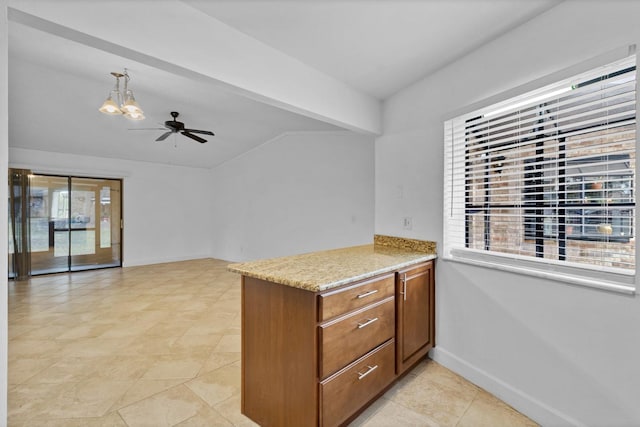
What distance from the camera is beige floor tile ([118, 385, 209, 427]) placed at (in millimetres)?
1761

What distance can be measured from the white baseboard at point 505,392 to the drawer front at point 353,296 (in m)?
0.91

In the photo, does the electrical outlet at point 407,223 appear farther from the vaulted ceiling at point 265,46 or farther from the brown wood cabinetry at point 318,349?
the vaulted ceiling at point 265,46

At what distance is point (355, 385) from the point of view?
165cm

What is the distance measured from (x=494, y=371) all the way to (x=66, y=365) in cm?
330

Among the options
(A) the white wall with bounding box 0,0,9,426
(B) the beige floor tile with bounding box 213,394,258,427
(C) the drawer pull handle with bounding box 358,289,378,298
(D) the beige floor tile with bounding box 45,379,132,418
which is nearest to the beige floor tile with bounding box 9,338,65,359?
(D) the beige floor tile with bounding box 45,379,132,418

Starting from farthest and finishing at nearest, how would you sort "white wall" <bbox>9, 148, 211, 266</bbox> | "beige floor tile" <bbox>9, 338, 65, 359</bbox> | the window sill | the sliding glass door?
"white wall" <bbox>9, 148, 211, 266</bbox> → the sliding glass door → "beige floor tile" <bbox>9, 338, 65, 359</bbox> → the window sill

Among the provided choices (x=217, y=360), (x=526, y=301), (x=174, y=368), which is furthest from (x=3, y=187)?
(x=526, y=301)

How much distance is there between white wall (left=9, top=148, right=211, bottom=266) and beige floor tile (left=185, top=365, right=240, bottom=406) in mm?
5344

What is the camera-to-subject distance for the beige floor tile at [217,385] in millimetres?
2000

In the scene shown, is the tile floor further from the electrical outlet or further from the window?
the electrical outlet

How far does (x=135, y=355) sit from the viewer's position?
2562 millimetres

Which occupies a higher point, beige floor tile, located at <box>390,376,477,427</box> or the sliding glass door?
the sliding glass door

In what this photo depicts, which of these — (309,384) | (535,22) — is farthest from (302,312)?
(535,22)

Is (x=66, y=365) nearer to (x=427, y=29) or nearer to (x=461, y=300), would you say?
(x=461, y=300)
